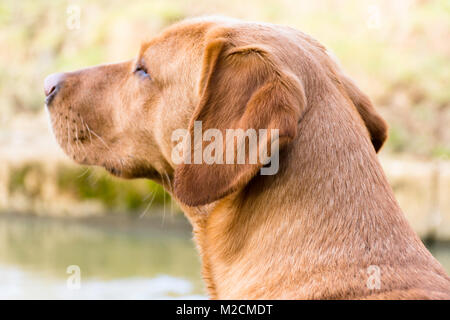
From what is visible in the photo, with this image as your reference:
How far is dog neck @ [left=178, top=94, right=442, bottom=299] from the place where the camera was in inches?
81.6

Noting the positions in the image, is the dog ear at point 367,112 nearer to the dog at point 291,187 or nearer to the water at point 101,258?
the dog at point 291,187

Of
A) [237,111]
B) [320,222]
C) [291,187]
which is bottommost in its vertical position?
[320,222]

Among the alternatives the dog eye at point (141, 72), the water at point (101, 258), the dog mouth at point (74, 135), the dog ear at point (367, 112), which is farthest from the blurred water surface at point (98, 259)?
the dog ear at point (367, 112)

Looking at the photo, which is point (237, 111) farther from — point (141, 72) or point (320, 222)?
point (141, 72)

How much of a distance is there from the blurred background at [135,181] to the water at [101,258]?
2cm

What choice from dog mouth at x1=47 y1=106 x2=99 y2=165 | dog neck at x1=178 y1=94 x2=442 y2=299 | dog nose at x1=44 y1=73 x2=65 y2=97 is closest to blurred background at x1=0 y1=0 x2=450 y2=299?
dog nose at x1=44 y1=73 x2=65 y2=97

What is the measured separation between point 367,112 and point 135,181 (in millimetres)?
5998

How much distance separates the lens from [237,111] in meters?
2.14

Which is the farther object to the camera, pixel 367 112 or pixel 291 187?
pixel 367 112

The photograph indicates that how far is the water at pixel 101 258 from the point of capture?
6062mm

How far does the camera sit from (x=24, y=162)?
8.81m

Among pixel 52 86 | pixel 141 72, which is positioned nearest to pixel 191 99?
pixel 141 72

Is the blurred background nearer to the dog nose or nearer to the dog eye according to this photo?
the dog nose
